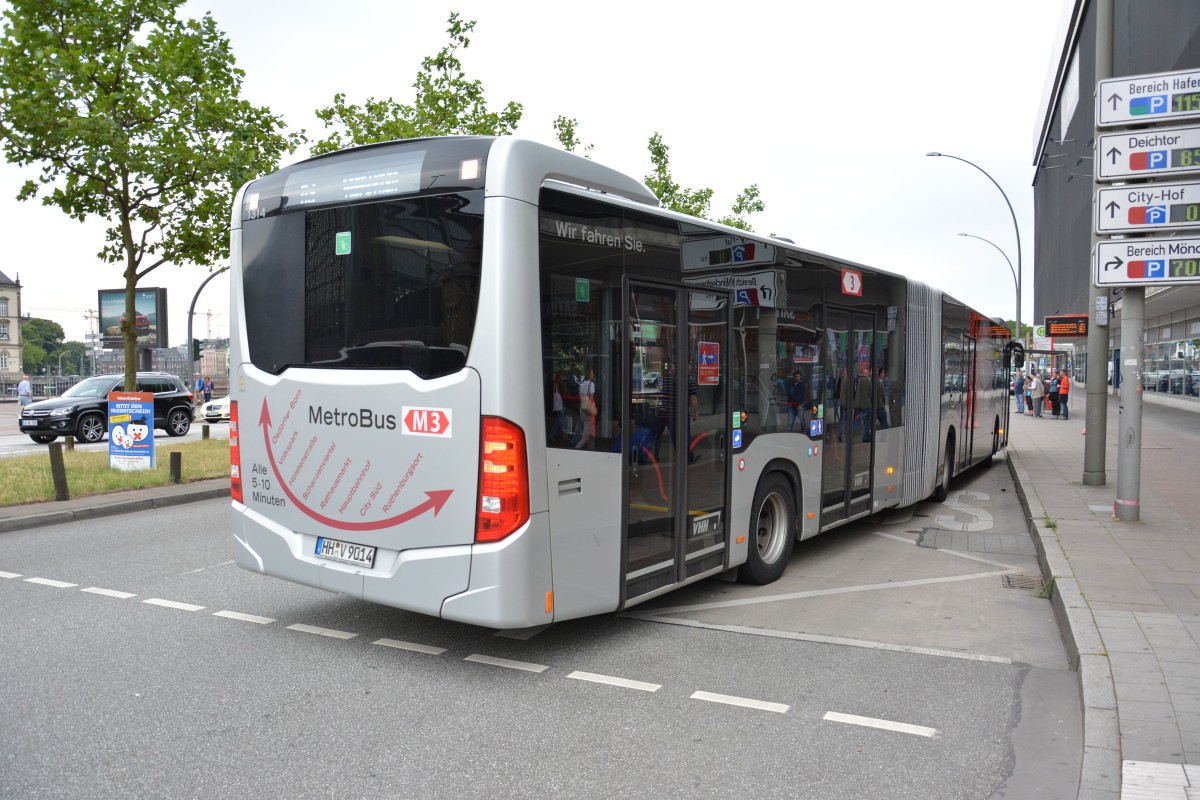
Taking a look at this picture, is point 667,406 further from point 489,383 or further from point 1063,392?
point 1063,392

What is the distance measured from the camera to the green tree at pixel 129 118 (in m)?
13.7

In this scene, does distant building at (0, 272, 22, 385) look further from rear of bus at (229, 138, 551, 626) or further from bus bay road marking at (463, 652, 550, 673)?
bus bay road marking at (463, 652, 550, 673)

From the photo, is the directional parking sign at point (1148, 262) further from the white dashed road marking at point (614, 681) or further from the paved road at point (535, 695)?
the white dashed road marking at point (614, 681)

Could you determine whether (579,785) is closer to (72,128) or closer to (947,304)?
(947,304)

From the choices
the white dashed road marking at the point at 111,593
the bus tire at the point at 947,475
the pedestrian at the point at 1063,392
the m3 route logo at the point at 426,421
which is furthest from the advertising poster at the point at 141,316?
the pedestrian at the point at 1063,392

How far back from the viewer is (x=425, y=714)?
4586 millimetres

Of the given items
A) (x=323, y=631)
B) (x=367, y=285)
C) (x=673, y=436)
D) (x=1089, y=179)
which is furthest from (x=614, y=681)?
(x=1089, y=179)

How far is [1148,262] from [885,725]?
24.3 ft

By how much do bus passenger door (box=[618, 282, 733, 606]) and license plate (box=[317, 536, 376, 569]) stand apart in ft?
5.06

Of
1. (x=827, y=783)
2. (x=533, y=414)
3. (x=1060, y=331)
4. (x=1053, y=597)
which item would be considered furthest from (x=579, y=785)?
(x=1060, y=331)

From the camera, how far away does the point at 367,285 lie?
17.5 feet

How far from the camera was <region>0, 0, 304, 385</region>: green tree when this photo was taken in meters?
13.7

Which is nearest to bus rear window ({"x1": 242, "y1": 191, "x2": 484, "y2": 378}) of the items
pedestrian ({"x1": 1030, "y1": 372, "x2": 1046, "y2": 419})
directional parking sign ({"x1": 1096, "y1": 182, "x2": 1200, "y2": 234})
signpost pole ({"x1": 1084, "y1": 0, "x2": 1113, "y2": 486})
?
directional parking sign ({"x1": 1096, "y1": 182, "x2": 1200, "y2": 234})

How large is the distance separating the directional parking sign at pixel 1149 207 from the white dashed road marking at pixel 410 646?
335 inches
